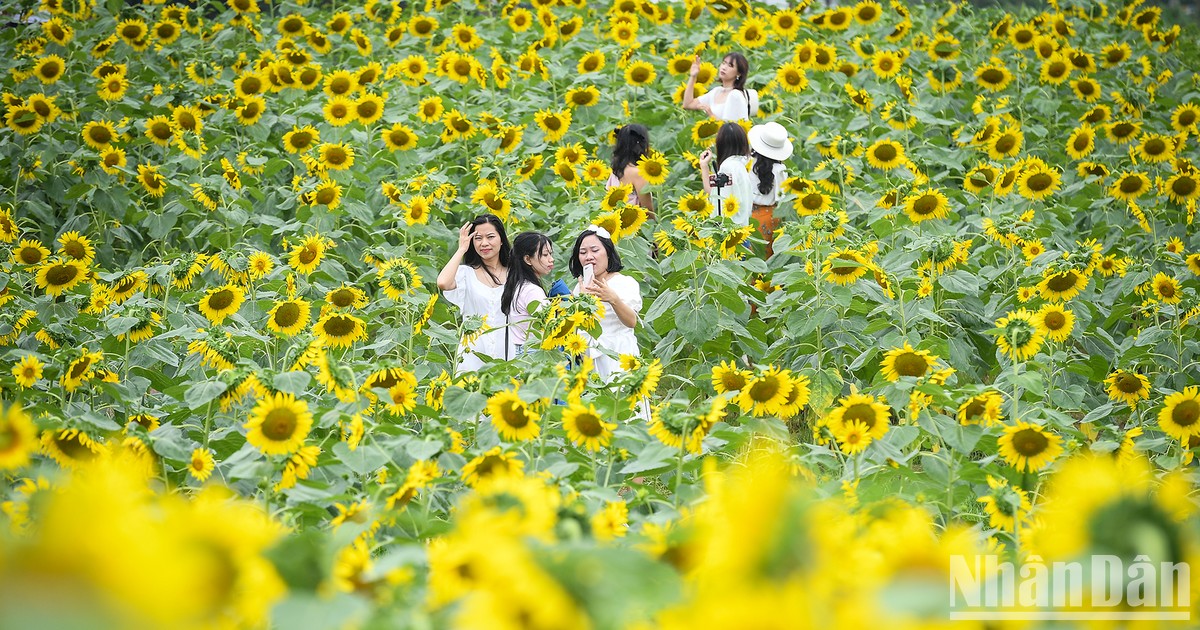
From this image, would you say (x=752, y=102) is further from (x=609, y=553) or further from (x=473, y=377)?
(x=609, y=553)

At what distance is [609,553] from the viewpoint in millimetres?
1085

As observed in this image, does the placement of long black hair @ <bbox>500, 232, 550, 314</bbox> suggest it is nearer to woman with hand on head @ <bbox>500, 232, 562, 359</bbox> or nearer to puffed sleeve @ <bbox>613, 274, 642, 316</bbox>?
woman with hand on head @ <bbox>500, 232, 562, 359</bbox>

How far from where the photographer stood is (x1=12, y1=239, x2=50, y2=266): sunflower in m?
4.96

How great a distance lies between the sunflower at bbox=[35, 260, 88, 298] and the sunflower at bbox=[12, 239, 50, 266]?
311mm

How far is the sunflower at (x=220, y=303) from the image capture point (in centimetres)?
432

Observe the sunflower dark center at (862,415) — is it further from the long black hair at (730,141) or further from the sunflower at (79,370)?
the long black hair at (730,141)

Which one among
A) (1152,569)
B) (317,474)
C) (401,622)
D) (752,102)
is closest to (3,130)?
(752,102)

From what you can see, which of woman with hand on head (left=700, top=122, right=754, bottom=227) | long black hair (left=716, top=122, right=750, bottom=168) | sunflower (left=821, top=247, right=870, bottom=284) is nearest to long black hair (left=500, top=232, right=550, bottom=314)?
sunflower (left=821, top=247, right=870, bottom=284)

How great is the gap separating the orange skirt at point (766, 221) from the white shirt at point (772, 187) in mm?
36

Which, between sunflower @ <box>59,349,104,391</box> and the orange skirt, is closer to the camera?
sunflower @ <box>59,349,104,391</box>

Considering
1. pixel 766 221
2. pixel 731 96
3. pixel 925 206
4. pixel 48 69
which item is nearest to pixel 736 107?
pixel 731 96

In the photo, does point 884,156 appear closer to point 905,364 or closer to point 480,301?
point 480,301

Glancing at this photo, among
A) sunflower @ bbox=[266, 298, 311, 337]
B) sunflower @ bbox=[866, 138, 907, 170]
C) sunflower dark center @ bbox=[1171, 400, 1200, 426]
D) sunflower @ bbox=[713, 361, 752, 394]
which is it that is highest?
sunflower @ bbox=[866, 138, 907, 170]

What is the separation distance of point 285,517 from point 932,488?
1669 mm
